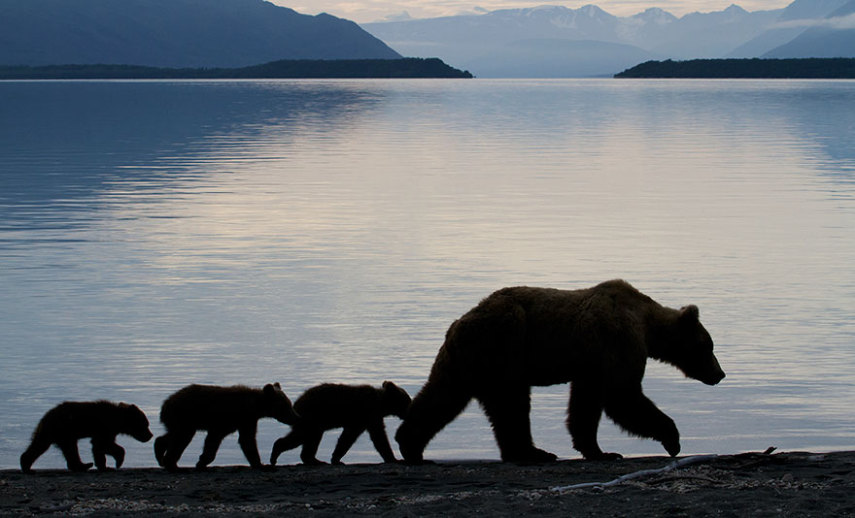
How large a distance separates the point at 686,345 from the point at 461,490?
2.53 metres

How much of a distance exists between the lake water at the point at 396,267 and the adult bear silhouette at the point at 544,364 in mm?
1561

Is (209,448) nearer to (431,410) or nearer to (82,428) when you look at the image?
(82,428)

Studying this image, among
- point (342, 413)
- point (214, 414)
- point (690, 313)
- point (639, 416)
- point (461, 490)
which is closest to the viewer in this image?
point (461, 490)

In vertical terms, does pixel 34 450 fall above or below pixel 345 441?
above

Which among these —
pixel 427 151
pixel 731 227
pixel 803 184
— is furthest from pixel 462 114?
pixel 731 227

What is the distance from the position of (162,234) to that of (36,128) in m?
44.9

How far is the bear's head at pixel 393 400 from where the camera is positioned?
9.93 metres

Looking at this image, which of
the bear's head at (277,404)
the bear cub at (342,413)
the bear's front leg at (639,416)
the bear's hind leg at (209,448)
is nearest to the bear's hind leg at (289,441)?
the bear cub at (342,413)

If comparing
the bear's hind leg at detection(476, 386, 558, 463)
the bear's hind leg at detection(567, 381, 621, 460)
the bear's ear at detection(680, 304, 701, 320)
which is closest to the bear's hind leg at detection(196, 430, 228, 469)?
the bear's hind leg at detection(476, 386, 558, 463)

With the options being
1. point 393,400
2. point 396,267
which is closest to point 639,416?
point 393,400

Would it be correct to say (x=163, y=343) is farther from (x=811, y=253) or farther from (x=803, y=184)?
(x=803, y=184)

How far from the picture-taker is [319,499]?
27.7ft

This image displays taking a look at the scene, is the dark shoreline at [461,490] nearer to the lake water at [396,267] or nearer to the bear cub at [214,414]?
the bear cub at [214,414]

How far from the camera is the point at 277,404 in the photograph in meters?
9.50
